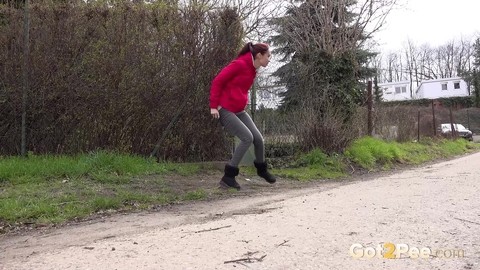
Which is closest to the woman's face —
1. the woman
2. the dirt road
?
the woman

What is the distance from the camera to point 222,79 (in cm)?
577

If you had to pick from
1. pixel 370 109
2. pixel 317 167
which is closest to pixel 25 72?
pixel 317 167

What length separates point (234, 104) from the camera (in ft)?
19.4

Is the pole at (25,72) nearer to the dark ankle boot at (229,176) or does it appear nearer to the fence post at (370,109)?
the dark ankle boot at (229,176)

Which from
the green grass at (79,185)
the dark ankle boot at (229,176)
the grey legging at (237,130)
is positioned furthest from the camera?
the dark ankle boot at (229,176)

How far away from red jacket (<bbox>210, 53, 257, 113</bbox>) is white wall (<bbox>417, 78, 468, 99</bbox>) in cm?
6752

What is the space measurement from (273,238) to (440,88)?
239 feet

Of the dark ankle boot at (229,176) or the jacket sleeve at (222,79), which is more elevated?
the jacket sleeve at (222,79)

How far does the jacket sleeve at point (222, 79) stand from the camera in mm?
5766

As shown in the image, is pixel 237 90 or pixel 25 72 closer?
pixel 237 90

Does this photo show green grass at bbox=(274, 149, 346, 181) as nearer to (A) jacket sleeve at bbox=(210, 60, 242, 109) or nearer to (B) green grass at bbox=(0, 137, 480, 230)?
(B) green grass at bbox=(0, 137, 480, 230)

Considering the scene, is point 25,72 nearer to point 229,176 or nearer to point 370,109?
point 229,176

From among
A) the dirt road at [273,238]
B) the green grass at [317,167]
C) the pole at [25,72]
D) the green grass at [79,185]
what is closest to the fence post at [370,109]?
the green grass at [317,167]

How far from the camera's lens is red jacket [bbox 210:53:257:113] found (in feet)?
19.0
